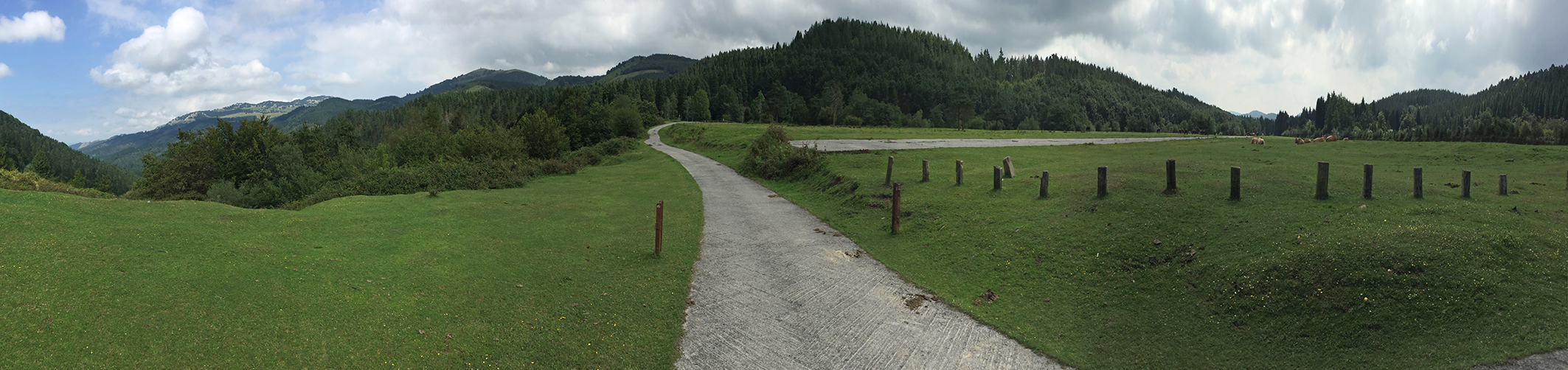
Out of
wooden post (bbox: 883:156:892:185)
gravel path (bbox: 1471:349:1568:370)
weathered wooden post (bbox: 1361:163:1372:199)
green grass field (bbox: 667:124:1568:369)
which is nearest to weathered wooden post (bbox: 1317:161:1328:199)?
green grass field (bbox: 667:124:1568:369)

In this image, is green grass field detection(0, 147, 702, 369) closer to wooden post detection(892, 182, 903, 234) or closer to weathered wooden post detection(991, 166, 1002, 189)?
wooden post detection(892, 182, 903, 234)

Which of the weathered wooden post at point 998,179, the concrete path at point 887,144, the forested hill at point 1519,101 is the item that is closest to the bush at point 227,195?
the concrete path at point 887,144

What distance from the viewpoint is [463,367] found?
28.5 feet

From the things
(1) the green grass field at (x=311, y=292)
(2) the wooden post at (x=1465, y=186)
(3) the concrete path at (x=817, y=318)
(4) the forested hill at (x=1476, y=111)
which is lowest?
(3) the concrete path at (x=817, y=318)

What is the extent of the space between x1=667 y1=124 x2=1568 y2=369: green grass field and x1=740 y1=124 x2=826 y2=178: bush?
12.8 meters

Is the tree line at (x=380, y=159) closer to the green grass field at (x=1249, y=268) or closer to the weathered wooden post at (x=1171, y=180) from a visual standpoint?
the green grass field at (x=1249, y=268)

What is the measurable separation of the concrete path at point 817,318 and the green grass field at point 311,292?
81cm

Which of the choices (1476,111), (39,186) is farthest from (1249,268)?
(1476,111)

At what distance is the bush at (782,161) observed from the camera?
115 ft

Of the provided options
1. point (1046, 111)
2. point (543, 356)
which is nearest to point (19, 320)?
point (543, 356)

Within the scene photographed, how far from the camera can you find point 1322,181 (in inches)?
619

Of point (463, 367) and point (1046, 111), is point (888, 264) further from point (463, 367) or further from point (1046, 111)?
point (1046, 111)

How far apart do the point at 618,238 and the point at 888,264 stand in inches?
331

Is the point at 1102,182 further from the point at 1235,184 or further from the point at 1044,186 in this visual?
the point at 1235,184
